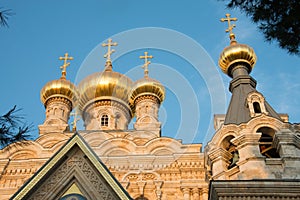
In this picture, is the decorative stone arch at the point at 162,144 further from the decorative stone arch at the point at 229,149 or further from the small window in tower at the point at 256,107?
the decorative stone arch at the point at 229,149

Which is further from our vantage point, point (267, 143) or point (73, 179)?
point (267, 143)

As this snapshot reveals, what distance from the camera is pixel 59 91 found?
58.7 feet

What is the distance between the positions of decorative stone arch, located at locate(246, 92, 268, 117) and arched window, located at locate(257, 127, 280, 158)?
2.00 ft

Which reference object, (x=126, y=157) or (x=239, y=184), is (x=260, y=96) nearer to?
(x=239, y=184)

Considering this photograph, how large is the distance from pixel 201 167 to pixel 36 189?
6.06 m

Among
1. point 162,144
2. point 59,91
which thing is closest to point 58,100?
point 59,91

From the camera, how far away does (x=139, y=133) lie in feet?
51.5

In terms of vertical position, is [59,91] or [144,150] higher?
[59,91]

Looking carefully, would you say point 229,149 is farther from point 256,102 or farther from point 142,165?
point 142,165

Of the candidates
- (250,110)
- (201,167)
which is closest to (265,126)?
(250,110)

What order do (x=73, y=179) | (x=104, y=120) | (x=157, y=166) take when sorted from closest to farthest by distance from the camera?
(x=73, y=179)
(x=157, y=166)
(x=104, y=120)

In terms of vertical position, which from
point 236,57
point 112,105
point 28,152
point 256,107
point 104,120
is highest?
point 112,105

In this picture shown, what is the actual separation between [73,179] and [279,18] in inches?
169

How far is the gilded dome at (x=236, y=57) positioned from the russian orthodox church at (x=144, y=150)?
0.03m
